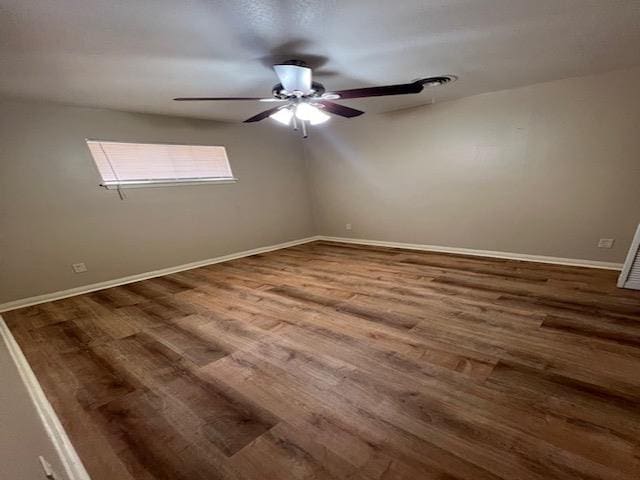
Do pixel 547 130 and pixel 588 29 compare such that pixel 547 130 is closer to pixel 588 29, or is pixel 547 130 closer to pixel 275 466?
pixel 588 29

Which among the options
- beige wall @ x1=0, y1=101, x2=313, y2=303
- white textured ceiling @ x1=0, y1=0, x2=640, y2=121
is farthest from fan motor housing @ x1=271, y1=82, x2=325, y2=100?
beige wall @ x1=0, y1=101, x2=313, y2=303

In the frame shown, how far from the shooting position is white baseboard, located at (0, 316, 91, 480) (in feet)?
3.72

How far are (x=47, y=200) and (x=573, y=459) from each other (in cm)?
465

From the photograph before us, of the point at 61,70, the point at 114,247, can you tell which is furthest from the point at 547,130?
the point at 114,247

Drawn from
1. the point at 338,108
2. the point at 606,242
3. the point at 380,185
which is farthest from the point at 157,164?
the point at 606,242

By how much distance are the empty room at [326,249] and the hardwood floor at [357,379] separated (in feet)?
0.05

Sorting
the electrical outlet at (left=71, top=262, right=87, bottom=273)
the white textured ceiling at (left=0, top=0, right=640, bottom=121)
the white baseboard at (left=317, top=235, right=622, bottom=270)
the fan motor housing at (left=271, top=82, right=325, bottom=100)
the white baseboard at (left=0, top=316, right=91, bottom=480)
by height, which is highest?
the white textured ceiling at (left=0, top=0, right=640, bottom=121)

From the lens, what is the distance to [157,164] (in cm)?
368

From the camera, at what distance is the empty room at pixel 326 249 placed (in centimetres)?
123

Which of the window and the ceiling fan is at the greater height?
the ceiling fan

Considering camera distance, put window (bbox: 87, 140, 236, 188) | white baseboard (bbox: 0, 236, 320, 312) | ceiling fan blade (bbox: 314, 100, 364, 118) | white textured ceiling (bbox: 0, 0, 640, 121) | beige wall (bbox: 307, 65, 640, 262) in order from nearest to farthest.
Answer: white textured ceiling (bbox: 0, 0, 640, 121) < ceiling fan blade (bbox: 314, 100, 364, 118) < beige wall (bbox: 307, 65, 640, 262) < white baseboard (bbox: 0, 236, 320, 312) < window (bbox: 87, 140, 236, 188)

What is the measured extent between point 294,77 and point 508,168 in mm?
2794

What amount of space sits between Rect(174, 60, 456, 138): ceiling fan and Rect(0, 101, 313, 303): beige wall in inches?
70.6

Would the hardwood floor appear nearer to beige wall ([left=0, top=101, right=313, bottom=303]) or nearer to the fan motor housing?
beige wall ([left=0, top=101, right=313, bottom=303])
